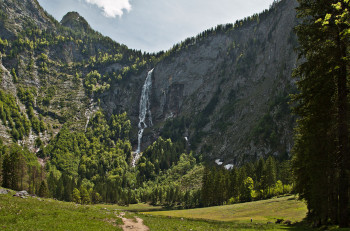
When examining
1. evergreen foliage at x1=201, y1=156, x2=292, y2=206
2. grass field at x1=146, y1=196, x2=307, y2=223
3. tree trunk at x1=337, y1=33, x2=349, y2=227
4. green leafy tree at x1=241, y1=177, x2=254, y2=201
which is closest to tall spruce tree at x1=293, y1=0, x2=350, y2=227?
tree trunk at x1=337, y1=33, x2=349, y2=227

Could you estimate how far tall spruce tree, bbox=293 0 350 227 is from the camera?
17.9 metres

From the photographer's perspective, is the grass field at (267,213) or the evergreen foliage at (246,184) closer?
the grass field at (267,213)

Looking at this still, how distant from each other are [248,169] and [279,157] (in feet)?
125

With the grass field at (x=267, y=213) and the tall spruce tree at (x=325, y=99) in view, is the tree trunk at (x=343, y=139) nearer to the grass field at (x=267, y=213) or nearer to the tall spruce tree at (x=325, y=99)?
the tall spruce tree at (x=325, y=99)

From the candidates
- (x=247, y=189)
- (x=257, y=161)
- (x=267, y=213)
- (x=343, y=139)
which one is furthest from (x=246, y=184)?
(x=343, y=139)

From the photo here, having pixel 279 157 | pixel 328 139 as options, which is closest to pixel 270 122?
pixel 279 157

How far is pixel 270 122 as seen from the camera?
480ft

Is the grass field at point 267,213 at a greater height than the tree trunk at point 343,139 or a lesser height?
lesser

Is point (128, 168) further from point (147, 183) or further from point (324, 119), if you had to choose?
point (324, 119)

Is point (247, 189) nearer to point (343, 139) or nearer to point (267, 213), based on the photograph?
point (267, 213)

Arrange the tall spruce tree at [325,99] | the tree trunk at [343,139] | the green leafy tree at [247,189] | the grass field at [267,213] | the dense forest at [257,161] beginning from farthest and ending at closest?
the green leafy tree at [247,189] < the grass field at [267,213] < the dense forest at [257,161] < the tall spruce tree at [325,99] < the tree trunk at [343,139]

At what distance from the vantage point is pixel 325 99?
65.6ft

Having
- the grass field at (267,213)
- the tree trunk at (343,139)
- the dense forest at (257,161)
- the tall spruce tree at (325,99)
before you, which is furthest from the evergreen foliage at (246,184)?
the tree trunk at (343,139)

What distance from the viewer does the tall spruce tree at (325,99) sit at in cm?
1786
